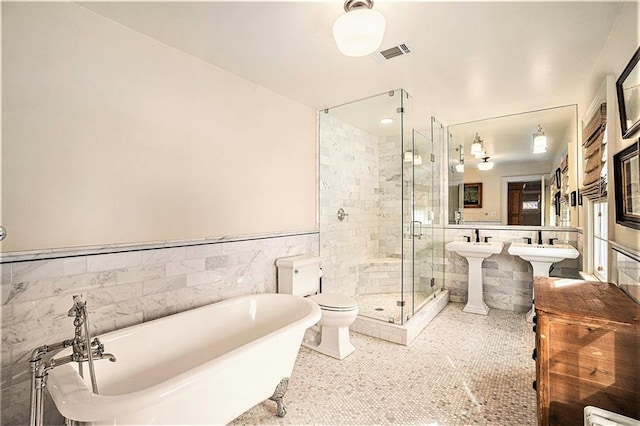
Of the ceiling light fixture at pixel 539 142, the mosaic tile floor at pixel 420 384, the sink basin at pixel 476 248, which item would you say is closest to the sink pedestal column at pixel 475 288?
the sink basin at pixel 476 248

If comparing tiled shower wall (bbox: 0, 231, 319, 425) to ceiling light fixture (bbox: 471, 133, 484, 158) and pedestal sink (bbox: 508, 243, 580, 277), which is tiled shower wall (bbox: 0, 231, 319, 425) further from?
ceiling light fixture (bbox: 471, 133, 484, 158)

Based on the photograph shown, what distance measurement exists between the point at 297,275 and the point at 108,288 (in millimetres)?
1493

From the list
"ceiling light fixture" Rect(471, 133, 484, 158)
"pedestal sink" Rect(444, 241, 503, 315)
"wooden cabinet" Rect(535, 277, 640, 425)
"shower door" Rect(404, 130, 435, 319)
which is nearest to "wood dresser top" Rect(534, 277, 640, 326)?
"wooden cabinet" Rect(535, 277, 640, 425)

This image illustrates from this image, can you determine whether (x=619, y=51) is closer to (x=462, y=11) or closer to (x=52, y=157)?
(x=462, y=11)

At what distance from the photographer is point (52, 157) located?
1.65m

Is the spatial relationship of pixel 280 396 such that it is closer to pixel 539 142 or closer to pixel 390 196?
pixel 390 196

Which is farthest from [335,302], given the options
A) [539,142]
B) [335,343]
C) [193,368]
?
[539,142]

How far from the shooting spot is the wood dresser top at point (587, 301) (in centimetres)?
142

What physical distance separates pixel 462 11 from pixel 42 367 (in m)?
2.72

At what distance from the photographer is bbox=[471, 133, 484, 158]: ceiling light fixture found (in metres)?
4.09

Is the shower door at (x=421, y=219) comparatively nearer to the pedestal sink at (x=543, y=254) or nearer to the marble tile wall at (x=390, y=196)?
the marble tile wall at (x=390, y=196)

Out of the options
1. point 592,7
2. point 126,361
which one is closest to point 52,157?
point 126,361

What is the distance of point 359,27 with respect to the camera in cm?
155

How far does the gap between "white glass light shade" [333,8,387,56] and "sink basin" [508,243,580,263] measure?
2951 mm
